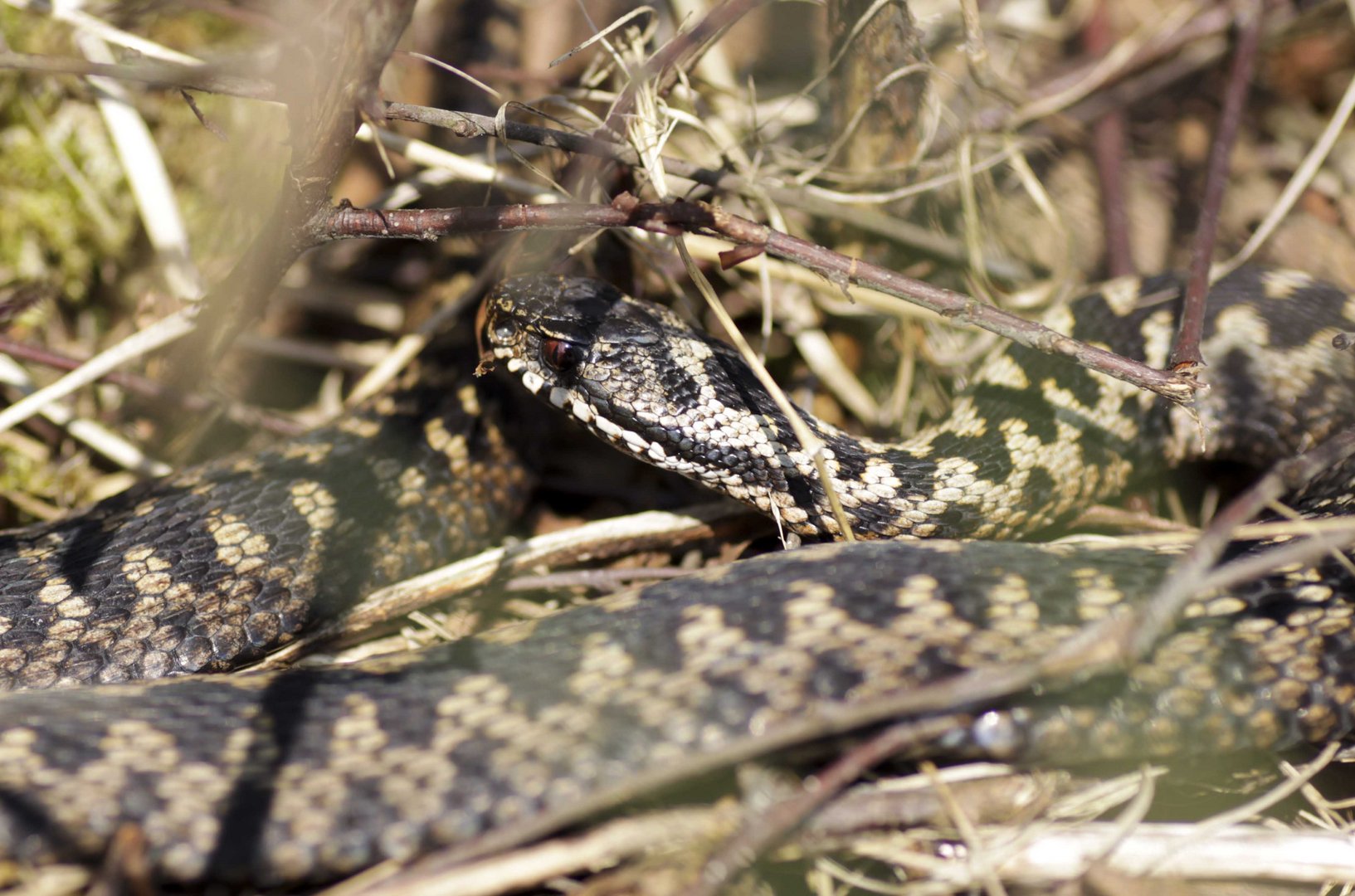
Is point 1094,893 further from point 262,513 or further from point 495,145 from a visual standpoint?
point 495,145

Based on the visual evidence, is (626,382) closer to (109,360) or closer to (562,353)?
(562,353)

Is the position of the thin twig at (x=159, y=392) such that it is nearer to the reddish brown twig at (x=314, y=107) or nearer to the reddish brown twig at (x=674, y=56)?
the reddish brown twig at (x=314, y=107)

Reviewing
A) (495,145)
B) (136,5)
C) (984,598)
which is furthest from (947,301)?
(136,5)

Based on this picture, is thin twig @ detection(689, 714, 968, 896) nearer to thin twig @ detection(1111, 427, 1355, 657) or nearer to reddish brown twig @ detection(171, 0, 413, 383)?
thin twig @ detection(1111, 427, 1355, 657)

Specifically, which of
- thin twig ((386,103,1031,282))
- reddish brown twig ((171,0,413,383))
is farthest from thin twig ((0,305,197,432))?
thin twig ((386,103,1031,282))

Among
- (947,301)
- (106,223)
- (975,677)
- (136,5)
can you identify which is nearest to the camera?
(975,677)
